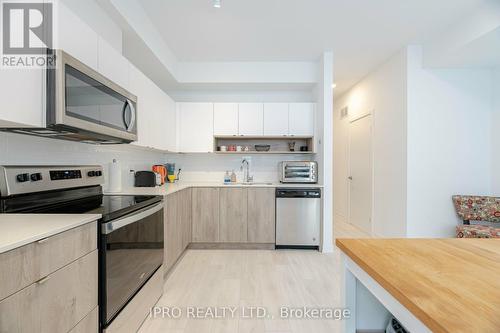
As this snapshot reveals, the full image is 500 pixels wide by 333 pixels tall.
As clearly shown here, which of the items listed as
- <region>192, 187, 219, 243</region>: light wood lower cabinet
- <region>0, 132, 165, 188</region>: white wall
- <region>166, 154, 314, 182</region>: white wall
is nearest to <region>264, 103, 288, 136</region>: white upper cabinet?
<region>166, 154, 314, 182</region>: white wall

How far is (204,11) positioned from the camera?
2596 millimetres

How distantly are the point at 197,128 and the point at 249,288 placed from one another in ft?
8.27

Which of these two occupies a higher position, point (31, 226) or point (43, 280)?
point (31, 226)

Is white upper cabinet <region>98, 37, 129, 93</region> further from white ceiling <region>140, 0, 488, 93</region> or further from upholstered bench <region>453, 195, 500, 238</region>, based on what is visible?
upholstered bench <region>453, 195, 500, 238</region>

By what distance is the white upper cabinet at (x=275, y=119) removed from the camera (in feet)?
12.6

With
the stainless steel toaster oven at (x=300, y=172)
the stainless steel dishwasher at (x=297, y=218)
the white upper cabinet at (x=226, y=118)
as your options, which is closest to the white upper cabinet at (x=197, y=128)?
the white upper cabinet at (x=226, y=118)

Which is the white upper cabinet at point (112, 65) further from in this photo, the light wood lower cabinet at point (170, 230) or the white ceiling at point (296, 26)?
the light wood lower cabinet at point (170, 230)

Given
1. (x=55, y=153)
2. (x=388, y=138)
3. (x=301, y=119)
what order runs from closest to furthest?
(x=55, y=153), (x=388, y=138), (x=301, y=119)

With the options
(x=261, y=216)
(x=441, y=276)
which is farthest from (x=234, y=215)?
(x=441, y=276)

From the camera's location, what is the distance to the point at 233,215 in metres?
3.45

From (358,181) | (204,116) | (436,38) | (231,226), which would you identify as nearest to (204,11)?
(204,116)

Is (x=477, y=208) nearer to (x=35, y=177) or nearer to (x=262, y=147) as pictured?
(x=262, y=147)
